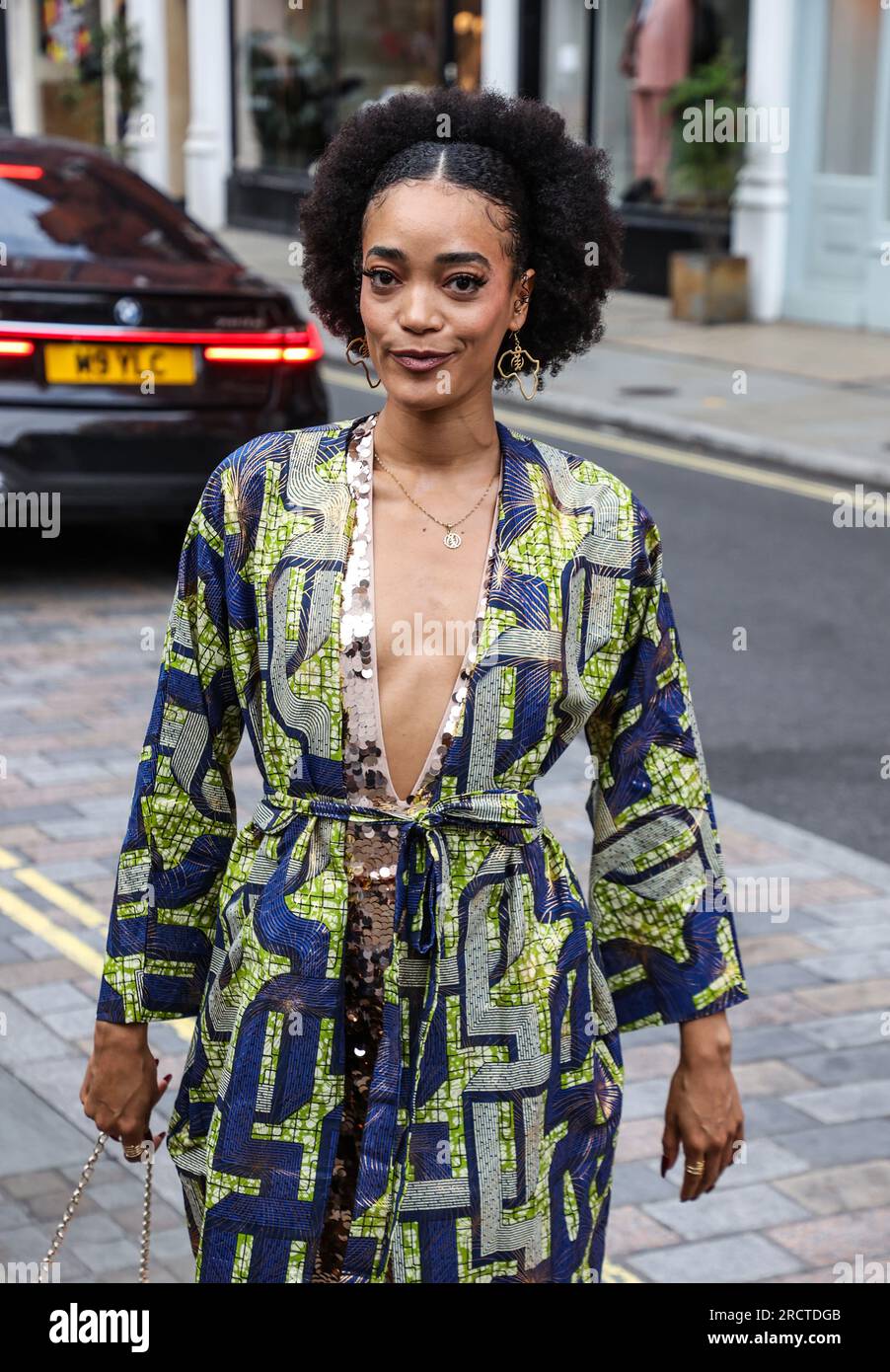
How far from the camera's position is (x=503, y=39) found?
2097 centimetres

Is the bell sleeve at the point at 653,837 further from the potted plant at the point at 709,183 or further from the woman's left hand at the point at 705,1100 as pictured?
the potted plant at the point at 709,183

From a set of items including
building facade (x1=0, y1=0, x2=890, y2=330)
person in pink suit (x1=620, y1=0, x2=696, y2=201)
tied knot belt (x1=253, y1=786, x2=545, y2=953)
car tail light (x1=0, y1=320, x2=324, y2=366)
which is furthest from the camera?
person in pink suit (x1=620, y1=0, x2=696, y2=201)

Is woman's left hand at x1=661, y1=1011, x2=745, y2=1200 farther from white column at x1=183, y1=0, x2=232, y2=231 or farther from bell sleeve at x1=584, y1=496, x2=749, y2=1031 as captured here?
white column at x1=183, y1=0, x2=232, y2=231

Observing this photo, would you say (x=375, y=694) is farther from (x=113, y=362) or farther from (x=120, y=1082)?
(x=113, y=362)

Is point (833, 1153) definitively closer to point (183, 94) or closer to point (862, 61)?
point (862, 61)

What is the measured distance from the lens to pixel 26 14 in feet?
107

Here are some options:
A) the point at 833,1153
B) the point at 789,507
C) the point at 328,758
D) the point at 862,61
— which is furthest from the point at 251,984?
the point at 862,61

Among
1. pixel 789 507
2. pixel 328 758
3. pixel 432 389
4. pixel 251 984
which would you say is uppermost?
pixel 432 389

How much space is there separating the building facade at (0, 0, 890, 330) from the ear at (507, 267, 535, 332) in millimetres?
8034

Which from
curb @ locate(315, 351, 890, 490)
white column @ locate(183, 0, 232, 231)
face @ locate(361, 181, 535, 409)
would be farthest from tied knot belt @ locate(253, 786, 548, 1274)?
white column @ locate(183, 0, 232, 231)

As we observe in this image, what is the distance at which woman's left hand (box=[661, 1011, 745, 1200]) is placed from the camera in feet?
8.37

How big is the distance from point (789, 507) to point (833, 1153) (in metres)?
6.88

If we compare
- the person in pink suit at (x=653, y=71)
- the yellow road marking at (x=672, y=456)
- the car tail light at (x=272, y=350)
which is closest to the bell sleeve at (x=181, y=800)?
the car tail light at (x=272, y=350)

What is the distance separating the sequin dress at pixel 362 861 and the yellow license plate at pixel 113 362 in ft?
19.2
